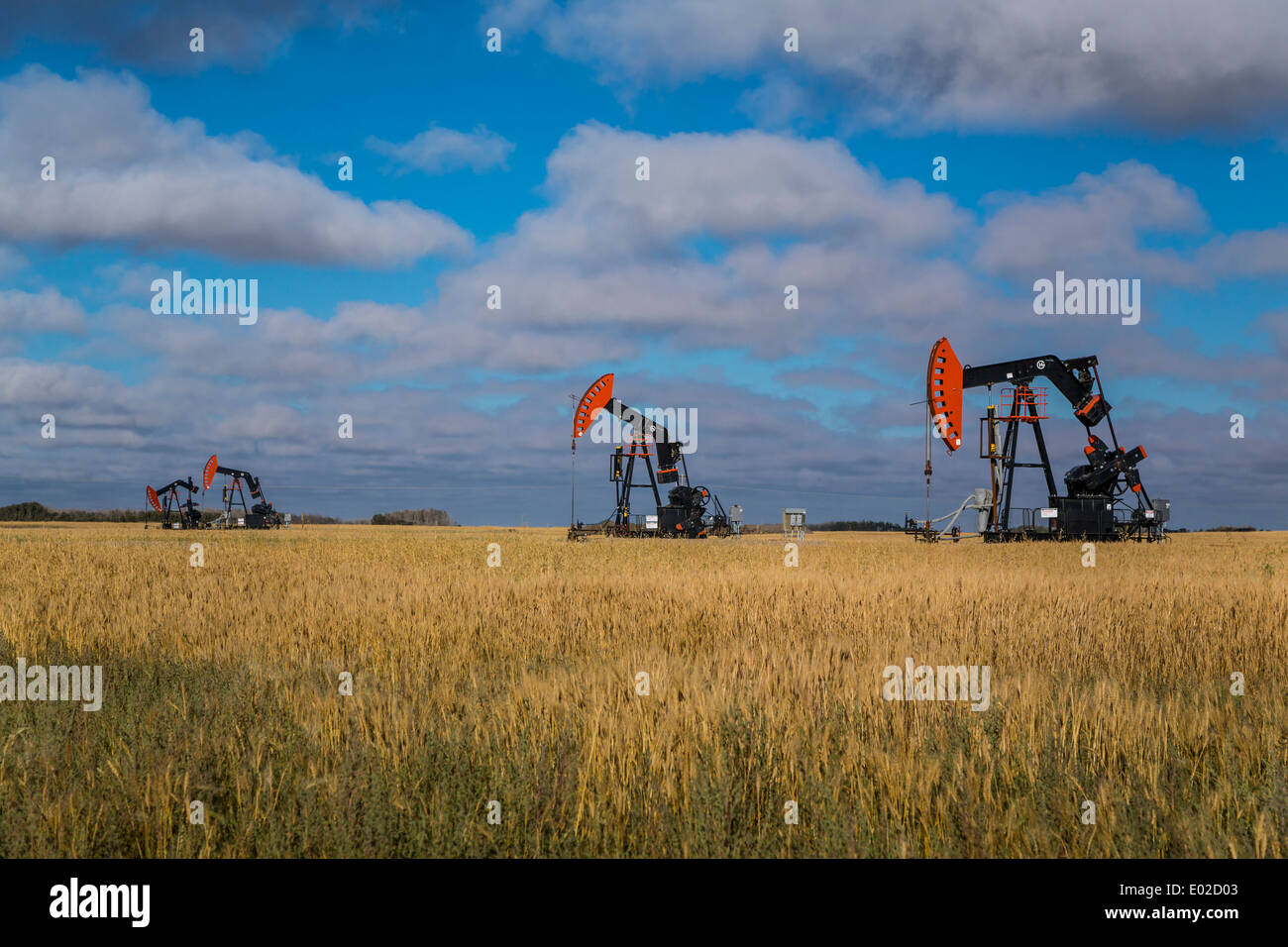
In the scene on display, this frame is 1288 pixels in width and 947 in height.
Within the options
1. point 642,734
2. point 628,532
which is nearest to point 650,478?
point 628,532

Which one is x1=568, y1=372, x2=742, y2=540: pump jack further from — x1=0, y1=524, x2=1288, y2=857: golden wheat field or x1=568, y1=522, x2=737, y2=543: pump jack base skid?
x1=0, y1=524, x2=1288, y2=857: golden wheat field

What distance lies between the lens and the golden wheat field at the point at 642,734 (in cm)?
362

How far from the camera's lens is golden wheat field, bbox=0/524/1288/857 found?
143 inches

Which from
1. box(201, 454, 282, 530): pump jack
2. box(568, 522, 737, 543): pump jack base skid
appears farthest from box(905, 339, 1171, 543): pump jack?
box(201, 454, 282, 530): pump jack

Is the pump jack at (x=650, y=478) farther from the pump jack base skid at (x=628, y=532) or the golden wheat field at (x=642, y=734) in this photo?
the golden wheat field at (x=642, y=734)

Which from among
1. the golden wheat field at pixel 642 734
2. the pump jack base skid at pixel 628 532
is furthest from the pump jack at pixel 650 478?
the golden wheat field at pixel 642 734

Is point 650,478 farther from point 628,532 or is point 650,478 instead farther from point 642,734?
point 642,734

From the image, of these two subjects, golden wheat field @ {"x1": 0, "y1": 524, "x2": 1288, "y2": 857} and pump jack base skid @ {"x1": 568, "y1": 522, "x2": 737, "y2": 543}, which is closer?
golden wheat field @ {"x1": 0, "y1": 524, "x2": 1288, "y2": 857}

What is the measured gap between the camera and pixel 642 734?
478 centimetres

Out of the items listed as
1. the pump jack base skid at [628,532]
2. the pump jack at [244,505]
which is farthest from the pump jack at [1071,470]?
the pump jack at [244,505]

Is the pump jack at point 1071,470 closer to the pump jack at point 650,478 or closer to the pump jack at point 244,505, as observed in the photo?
the pump jack at point 650,478

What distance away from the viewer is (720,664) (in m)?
6.79

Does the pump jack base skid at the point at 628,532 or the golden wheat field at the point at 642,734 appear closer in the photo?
the golden wheat field at the point at 642,734
